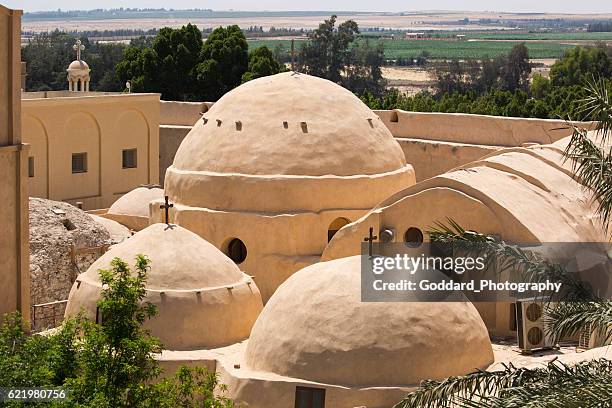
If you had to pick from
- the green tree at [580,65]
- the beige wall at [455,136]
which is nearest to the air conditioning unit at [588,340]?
the beige wall at [455,136]

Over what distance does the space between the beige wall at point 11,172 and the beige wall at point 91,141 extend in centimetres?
1772

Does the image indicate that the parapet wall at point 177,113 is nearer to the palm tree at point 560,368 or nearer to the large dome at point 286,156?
the large dome at point 286,156

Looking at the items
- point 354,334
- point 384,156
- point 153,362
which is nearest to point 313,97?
point 384,156

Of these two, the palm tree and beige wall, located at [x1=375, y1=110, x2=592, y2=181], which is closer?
the palm tree

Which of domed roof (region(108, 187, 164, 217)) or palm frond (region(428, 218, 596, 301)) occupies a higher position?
palm frond (region(428, 218, 596, 301))

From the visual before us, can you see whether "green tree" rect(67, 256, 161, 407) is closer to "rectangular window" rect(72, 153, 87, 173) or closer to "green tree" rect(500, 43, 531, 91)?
"rectangular window" rect(72, 153, 87, 173)

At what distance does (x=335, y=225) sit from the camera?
84.8 feet

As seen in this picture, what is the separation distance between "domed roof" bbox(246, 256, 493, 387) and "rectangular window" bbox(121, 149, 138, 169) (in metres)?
22.6

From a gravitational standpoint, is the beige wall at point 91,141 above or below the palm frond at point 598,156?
below

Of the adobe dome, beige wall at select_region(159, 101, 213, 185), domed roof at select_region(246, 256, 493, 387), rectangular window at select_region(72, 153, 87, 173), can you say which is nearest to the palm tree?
domed roof at select_region(246, 256, 493, 387)

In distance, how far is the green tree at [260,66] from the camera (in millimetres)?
51156

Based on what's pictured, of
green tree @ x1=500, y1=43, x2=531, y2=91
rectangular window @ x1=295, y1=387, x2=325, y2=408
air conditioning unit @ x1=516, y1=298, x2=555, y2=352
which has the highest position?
green tree @ x1=500, y1=43, x2=531, y2=91

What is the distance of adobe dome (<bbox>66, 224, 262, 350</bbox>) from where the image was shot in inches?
822

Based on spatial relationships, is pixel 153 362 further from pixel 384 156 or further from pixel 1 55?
pixel 384 156
